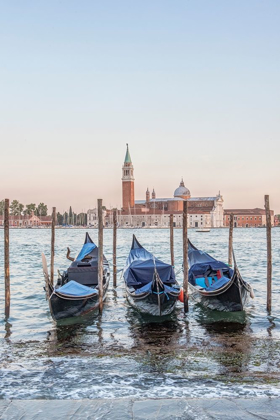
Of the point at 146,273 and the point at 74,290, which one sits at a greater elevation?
the point at 146,273

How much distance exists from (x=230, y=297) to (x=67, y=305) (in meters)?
2.58

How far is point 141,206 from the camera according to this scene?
299 feet

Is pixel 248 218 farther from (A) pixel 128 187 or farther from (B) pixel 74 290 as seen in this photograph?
(B) pixel 74 290

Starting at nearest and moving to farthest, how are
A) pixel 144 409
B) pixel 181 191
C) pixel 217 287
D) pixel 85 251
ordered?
1. pixel 144 409
2. pixel 217 287
3. pixel 85 251
4. pixel 181 191

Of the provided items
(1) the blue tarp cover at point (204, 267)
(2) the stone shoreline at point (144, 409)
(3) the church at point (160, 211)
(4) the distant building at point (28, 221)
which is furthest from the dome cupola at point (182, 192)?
(2) the stone shoreline at point (144, 409)

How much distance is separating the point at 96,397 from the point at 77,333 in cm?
245

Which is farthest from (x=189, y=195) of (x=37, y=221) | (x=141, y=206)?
(x=37, y=221)

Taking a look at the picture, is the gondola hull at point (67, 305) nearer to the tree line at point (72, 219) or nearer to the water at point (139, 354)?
the water at point (139, 354)

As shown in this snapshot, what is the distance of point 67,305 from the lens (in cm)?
675

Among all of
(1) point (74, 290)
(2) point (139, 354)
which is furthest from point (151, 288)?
(2) point (139, 354)

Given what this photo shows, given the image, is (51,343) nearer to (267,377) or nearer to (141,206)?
(267,377)

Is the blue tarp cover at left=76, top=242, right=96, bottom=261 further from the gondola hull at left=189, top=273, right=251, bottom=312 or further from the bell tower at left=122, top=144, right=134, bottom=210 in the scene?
the bell tower at left=122, top=144, right=134, bottom=210

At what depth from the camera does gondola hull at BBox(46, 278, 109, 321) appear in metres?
6.59

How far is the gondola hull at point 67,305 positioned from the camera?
21.6ft
